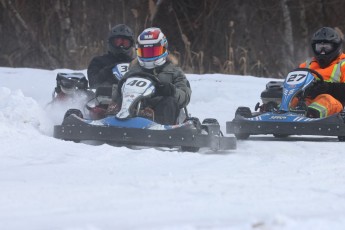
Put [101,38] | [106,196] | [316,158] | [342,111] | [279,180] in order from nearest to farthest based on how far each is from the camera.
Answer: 1. [106,196]
2. [279,180]
3. [316,158]
4. [342,111]
5. [101,38]

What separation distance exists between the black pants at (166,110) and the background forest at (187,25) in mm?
10948

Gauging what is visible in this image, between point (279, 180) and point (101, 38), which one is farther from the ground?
point (101, 38)

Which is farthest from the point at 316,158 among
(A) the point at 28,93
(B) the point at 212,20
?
(B) the point at 212,20

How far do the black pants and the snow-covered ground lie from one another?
562 millimetres

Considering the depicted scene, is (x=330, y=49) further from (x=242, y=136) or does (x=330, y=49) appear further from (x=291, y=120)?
(x=242, y=136)

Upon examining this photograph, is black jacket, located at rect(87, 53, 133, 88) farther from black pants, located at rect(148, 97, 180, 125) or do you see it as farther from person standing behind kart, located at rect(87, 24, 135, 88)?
black pants, located at rect(148, 97, 180, 125)

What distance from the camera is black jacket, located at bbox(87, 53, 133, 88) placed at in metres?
9.80

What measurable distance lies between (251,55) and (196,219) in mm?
16845

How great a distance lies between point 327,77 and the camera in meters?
9.48

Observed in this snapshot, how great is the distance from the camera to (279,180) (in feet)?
18.4

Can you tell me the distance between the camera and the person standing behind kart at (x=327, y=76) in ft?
29.3

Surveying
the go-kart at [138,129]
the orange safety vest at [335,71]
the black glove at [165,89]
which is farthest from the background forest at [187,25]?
the go-kart at [138,129]

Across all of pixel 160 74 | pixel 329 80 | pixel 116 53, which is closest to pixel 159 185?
pixel 160 74

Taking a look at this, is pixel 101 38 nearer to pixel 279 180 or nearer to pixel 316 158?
pixel 316 158
